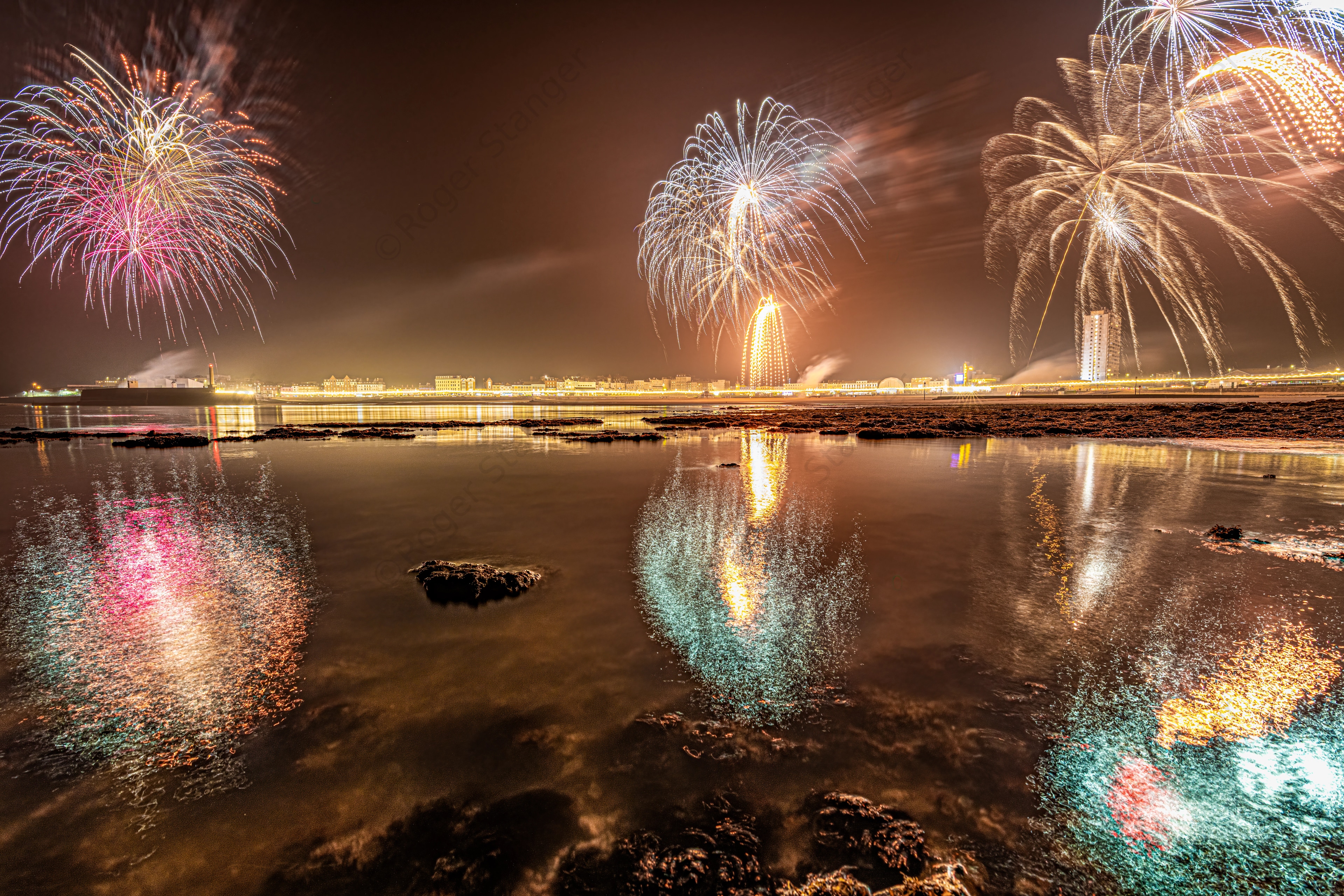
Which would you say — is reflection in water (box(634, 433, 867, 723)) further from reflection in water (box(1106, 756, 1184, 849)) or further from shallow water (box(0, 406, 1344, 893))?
reflection in water (box(1106, 756, 1184, 849))

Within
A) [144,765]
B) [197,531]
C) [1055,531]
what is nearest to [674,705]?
[144,765]

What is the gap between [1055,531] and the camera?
848cm

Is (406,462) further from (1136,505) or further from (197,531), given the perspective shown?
(1136,505)

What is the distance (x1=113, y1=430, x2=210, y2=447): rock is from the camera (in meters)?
24.0

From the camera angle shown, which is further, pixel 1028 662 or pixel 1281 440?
pixel 1281 440

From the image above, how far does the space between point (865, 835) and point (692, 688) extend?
5.23ft

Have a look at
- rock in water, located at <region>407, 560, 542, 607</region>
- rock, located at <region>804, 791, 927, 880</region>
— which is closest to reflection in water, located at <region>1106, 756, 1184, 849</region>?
rock, located at <region>804, 791, 927, 880</region>

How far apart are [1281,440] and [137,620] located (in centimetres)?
3572

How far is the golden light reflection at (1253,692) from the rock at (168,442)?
32.0 metres

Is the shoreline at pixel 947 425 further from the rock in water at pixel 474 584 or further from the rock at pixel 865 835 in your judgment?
the rock at pixel 865 835

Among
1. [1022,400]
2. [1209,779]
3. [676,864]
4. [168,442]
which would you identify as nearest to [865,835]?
[676,864]

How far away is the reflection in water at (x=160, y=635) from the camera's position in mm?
3443

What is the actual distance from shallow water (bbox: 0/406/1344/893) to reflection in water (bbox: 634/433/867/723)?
1.8 inches

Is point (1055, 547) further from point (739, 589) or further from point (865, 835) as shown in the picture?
point (865, 835)
